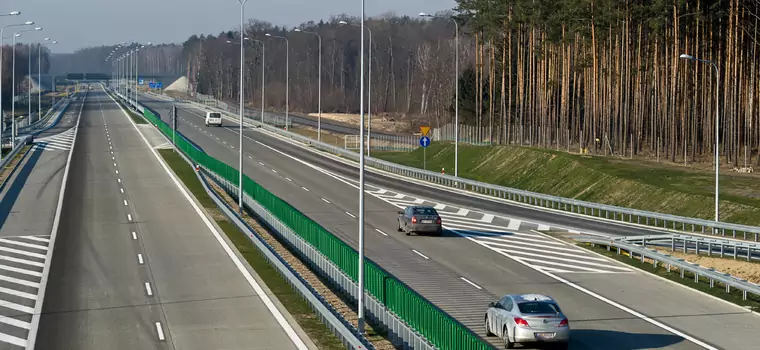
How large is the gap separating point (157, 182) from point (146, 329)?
3649 cm

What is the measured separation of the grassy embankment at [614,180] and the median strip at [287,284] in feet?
69.8

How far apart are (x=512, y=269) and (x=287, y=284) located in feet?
28.5

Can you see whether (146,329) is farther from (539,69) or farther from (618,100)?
(539,69)

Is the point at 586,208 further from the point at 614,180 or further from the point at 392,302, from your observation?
the point at 392,302

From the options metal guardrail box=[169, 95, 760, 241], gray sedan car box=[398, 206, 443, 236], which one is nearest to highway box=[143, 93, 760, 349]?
gray sedan car box=[398, 206, 443, 236]

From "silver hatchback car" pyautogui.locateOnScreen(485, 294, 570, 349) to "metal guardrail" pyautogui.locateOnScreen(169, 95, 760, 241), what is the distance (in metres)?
20.0

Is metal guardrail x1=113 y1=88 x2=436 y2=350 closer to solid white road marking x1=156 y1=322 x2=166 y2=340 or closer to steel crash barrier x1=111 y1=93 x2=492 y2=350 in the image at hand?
steel crash barrier x1=111 y1=93 x2=492 y2=350

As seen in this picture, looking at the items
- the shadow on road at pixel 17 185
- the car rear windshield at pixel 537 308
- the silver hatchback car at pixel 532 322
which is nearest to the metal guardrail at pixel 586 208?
the car rear windshield at pixel 537 308

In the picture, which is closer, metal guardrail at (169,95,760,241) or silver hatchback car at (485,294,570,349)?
silver hatchback car at (485,294,570,349)

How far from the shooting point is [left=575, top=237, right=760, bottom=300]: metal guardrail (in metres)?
31.8

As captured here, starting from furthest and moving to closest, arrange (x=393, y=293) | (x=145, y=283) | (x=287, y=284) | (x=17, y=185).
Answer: (x=17, y=185)
(x=145, y=283)
(x=287, y=284)
(x=393, y=293)

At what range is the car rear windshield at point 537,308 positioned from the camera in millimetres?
24578

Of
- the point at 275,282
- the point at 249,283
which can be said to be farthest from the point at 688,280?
the point at 249,283

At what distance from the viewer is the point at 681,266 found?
117 feet
